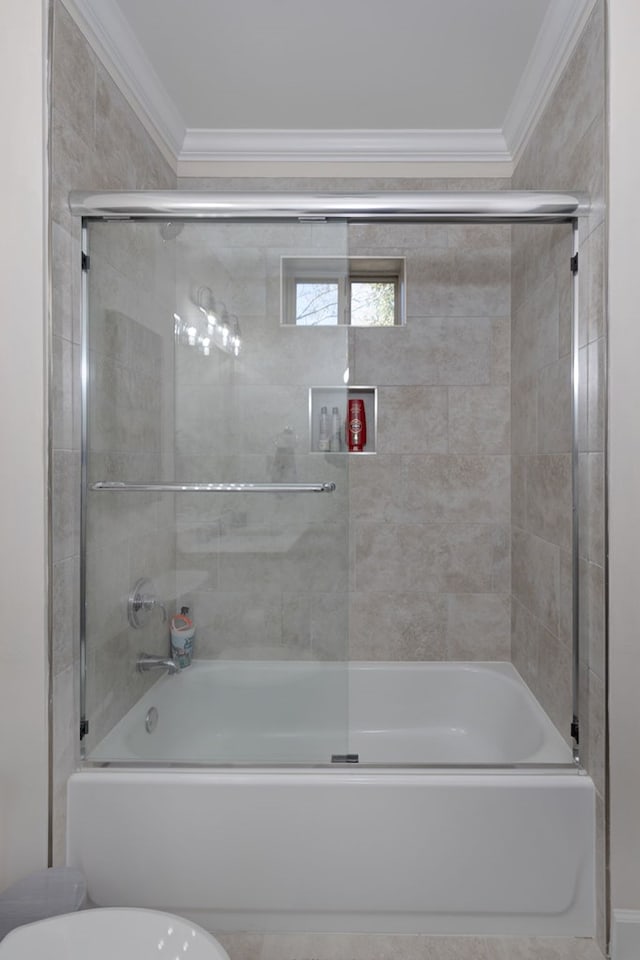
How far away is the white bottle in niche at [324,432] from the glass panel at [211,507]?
0.04 meters

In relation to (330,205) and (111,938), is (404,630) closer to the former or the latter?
(111,938)

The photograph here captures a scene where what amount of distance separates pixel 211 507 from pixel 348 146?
1.63 meters

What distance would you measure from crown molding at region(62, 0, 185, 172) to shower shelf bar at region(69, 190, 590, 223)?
1.74 feet

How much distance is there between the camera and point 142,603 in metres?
1.69

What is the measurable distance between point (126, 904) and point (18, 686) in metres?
0.65

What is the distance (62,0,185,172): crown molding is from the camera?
158 centimetres

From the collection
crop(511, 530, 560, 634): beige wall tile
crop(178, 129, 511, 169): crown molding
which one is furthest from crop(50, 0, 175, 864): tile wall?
crop(511, 530, 560, 634): beige wall tile

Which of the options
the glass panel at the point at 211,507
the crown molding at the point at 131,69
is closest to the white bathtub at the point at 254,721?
the glass panel at the point at 211,507

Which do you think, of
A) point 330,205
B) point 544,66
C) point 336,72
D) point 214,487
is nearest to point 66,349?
point 214,487

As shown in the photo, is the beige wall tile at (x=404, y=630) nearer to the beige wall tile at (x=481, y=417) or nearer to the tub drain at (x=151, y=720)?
the beige wall tile at (x=481, y=417)

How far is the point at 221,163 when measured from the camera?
2338 mm

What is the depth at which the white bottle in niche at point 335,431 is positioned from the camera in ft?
5.36

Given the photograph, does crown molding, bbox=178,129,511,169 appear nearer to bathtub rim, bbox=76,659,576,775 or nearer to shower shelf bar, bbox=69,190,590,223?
shower shelf bar, bbox=69,190,590,223

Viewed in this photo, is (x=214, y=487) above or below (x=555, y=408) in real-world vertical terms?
below
